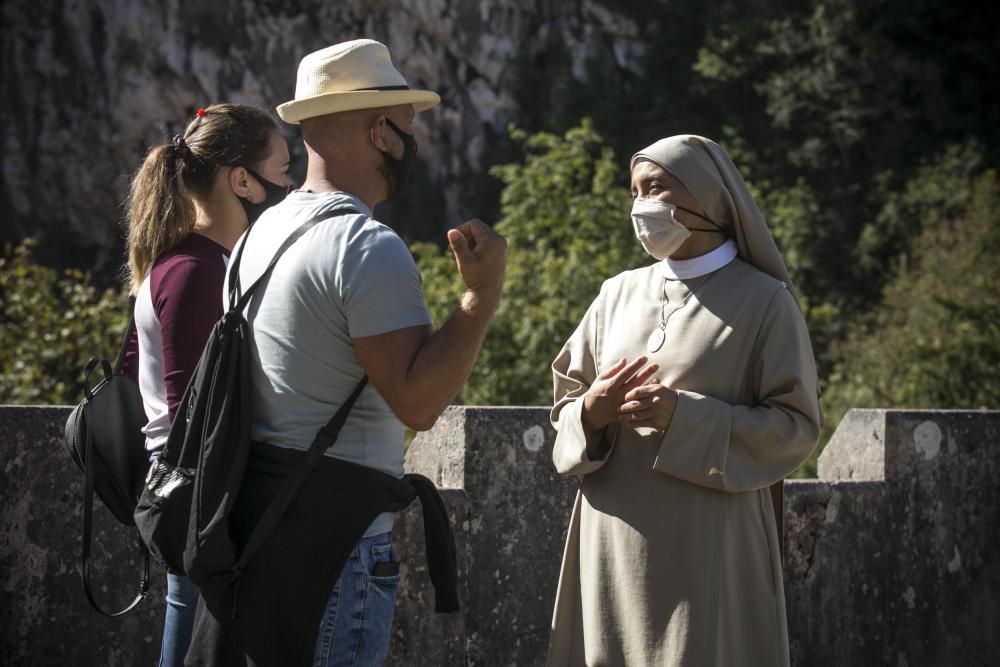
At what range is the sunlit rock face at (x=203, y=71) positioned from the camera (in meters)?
41.5

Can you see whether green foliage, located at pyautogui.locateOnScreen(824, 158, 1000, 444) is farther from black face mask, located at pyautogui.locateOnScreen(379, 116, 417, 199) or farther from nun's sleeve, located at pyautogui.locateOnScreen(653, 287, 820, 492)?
black face mask, located at pyautogui.locateOnScreen(379, 116, 417, 199)

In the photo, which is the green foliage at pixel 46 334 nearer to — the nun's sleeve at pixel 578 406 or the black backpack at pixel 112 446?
the black backpack at pixel 112 446

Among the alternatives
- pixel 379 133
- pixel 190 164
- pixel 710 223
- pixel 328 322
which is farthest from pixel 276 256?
pixel 710 223

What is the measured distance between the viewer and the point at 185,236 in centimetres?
279

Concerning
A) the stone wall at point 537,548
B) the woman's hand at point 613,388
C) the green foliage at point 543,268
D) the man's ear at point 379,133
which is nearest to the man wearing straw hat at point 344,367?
the man's ear at point 379,133

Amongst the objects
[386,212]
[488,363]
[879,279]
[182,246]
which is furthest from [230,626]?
[386,212]

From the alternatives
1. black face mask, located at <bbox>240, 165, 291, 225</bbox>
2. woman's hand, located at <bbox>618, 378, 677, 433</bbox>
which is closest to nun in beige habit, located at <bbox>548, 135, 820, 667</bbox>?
woman's hand, located at <bbox>618, 378, 677, 433</bbox>

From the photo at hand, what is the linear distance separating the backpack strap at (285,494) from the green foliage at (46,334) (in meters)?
9.51

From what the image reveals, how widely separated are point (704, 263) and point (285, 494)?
1.13 metres

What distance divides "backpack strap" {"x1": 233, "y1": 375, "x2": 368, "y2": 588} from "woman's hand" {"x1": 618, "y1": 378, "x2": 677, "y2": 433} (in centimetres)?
71

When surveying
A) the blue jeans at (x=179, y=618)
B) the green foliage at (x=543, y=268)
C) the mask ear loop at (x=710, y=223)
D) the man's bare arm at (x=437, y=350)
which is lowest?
the green foliage at (x=543, y=268)

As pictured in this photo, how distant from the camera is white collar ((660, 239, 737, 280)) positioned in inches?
111

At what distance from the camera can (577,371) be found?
298 cm

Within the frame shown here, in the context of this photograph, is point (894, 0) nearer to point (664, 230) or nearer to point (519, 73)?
point (519, 73)
